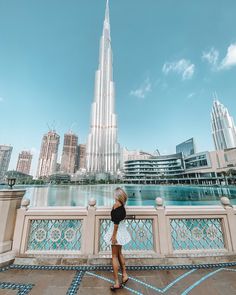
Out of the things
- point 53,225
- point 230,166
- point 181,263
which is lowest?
point 181,263

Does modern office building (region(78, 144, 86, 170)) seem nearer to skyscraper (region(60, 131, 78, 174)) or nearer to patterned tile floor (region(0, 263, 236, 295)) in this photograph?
skyscraper (region(60, 131, 78, 174))

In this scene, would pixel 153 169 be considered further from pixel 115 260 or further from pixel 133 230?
pixel 115 260

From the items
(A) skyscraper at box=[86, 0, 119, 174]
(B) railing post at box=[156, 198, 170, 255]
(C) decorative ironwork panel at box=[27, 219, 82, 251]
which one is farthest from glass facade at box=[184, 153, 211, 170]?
(C) decorative ironwork panel at box=[27, 219, 82, 251]

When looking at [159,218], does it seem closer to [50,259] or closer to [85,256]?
[85,256]

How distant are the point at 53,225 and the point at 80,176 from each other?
102 meters

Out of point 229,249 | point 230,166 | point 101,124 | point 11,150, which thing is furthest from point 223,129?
point 11,150

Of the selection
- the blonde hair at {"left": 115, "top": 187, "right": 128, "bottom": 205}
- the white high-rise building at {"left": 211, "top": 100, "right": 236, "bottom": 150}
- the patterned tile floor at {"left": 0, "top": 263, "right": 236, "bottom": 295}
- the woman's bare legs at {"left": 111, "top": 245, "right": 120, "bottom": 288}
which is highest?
the white high-rise building at {"left": 211, "top": 100, "right": 236, "bottom": 150}

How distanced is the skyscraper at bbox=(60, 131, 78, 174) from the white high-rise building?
428 ft

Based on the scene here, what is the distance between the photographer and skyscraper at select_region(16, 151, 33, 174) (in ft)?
422

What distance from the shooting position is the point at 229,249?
2.99 metres

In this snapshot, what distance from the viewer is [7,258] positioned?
271 centimetres

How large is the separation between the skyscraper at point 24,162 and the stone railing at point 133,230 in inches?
5954

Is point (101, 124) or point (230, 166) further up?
point (101, 124)

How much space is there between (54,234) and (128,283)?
5.51 ft
